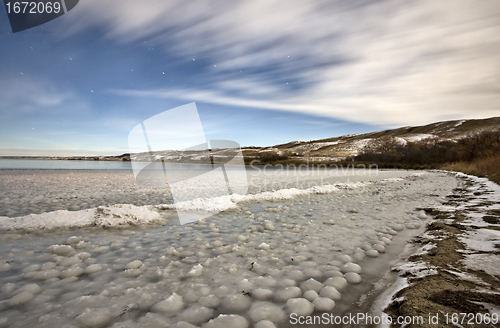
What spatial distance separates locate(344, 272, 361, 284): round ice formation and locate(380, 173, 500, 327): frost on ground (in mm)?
465

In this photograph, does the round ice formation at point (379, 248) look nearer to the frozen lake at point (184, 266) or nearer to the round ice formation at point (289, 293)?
the frozen lake at point (184, 266)

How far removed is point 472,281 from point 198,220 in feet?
18.5

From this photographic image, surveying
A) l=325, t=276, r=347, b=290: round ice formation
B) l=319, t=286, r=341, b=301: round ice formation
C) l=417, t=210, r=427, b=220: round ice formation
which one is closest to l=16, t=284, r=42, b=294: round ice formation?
l=319, t=286, r=341, b=301: round ice formation

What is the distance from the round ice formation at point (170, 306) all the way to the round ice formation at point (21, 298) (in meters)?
1.45

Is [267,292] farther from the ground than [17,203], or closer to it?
closer to it

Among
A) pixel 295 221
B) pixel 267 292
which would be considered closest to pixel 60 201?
pixel 295 221

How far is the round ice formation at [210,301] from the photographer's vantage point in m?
2.42

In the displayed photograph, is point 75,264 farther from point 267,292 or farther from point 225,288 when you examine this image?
point 267,292

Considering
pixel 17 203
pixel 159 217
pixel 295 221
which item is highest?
pixel 17 203

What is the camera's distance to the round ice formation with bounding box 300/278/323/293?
2.74 meters

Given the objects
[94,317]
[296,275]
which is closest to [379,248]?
[296,275]

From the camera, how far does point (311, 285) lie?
9.12 ft

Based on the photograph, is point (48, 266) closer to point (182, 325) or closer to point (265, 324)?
point (182, 325)

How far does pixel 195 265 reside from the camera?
11.1ft
